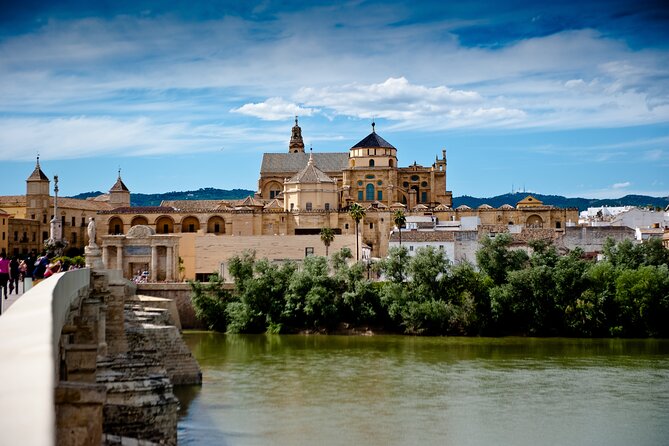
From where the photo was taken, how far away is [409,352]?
33094mm

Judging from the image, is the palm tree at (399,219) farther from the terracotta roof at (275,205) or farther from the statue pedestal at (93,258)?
the statue pedestal at (93,258)

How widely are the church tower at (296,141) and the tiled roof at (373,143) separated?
17.8 m

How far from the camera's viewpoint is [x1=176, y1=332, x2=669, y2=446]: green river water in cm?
1967

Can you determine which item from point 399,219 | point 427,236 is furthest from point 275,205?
point 427,236

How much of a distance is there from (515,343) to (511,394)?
11.9 m

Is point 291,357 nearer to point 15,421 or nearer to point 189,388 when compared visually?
point 189,388

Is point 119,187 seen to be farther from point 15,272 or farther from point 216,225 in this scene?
point 15,272

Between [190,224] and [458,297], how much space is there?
92.4 ft

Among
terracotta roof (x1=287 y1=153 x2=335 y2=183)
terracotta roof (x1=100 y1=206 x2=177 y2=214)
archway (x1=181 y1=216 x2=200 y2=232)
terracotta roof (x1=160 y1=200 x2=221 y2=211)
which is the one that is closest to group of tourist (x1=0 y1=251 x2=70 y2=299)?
terracotta roof (x1=287 y1=153 x2=335 y2=183)

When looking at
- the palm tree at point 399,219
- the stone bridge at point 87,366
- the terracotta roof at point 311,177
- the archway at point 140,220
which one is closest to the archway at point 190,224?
the archway at point 140,220

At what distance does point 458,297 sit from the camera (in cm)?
3956

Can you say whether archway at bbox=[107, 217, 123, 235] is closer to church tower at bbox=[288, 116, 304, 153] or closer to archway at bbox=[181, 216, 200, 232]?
archway at bbox=[181, 216, 200, 232]

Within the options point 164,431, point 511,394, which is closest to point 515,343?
point 511,394

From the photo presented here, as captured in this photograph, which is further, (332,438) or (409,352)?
(409,352)
